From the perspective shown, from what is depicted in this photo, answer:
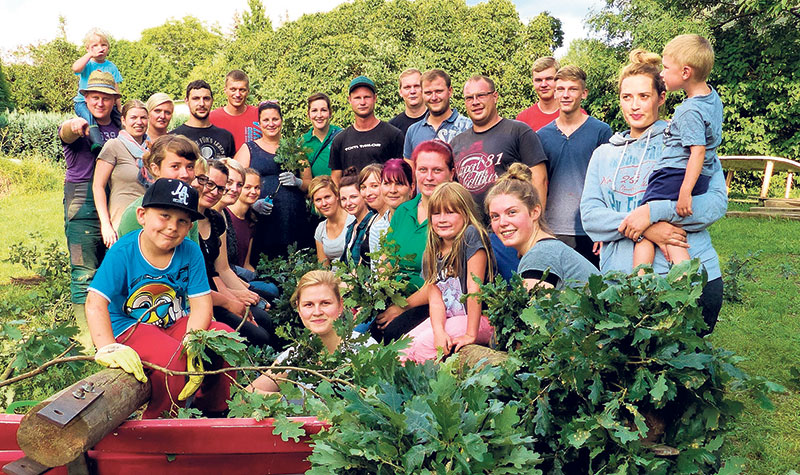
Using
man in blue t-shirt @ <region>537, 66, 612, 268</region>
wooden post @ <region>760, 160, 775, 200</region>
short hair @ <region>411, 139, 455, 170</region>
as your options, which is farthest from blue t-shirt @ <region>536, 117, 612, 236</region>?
wooden post @ <region>760, 160, 775, 200</region>

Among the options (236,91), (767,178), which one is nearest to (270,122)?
(236,91)

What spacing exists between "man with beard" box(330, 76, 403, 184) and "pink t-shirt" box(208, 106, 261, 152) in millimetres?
1198

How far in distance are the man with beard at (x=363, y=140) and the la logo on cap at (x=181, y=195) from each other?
9.66ft

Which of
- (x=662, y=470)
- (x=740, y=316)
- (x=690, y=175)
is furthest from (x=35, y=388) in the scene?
(x=740, y=316)

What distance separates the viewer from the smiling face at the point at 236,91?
7055 mm

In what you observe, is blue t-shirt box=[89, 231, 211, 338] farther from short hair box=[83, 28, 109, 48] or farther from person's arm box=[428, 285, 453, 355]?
short hair box=[83, 28, 109, 48]

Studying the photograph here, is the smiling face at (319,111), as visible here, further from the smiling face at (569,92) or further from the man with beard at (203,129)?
the smiling face at (569,92)

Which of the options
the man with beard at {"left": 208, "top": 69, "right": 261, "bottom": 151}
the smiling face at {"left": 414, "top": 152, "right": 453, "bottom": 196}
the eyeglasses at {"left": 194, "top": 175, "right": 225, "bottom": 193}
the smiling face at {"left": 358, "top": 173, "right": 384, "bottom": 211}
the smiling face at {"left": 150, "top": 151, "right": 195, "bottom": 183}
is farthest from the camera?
the man with beard at {"left": 208, "top": 69, "right": 261, "bottom": 151}

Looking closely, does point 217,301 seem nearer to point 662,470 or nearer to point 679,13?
point 662,470

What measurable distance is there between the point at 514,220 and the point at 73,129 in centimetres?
416

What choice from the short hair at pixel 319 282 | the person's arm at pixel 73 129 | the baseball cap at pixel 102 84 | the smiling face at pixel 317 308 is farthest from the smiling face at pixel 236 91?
the smiling face at pixel 317 308

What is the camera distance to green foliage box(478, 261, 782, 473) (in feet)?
7.98

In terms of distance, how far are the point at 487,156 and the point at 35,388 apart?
3.66 m

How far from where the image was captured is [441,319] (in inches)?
171
